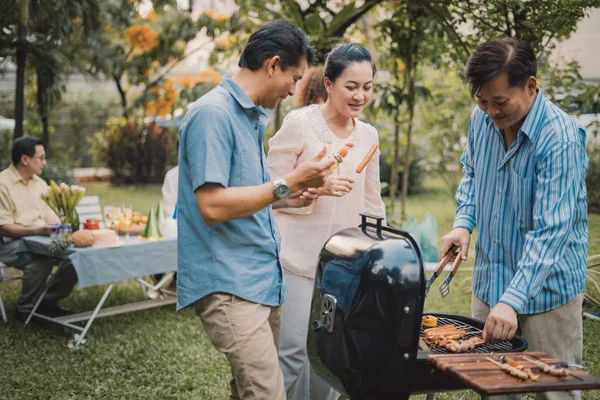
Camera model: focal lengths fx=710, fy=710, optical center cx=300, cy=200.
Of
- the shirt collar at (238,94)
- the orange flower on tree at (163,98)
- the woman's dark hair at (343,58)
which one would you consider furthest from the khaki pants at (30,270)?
the orange flower on tree at (163,98)

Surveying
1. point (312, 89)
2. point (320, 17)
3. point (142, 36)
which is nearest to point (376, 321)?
point (312, 89)

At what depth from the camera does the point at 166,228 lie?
6043mm

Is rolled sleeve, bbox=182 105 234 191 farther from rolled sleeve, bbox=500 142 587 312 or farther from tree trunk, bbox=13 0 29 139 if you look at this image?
tree trunk, bbox=13 0 29 139

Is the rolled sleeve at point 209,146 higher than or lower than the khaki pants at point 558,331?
higher

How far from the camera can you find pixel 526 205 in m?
2.54

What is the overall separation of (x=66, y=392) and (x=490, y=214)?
10.2 feet

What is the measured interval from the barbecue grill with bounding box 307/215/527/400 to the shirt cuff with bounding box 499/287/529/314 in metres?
0.14

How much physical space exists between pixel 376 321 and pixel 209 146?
0.77 meters

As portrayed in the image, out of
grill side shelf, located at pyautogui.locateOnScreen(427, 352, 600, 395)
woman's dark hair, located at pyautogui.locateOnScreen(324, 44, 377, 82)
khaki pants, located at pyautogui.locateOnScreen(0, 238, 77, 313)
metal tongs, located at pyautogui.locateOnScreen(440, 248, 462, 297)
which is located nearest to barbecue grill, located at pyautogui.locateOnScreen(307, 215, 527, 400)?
grill side shelf, located at pyautogui.locateOnScreen(427, 352, 600, 395)

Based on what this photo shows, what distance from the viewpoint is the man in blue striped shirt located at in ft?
7.79

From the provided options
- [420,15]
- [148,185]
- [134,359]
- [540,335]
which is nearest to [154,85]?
[148,185]

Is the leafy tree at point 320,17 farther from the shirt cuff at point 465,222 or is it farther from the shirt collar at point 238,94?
the shirt collar at point 238,94

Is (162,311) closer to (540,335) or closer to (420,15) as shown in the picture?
(420,15)

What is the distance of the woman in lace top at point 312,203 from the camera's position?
126 inches
